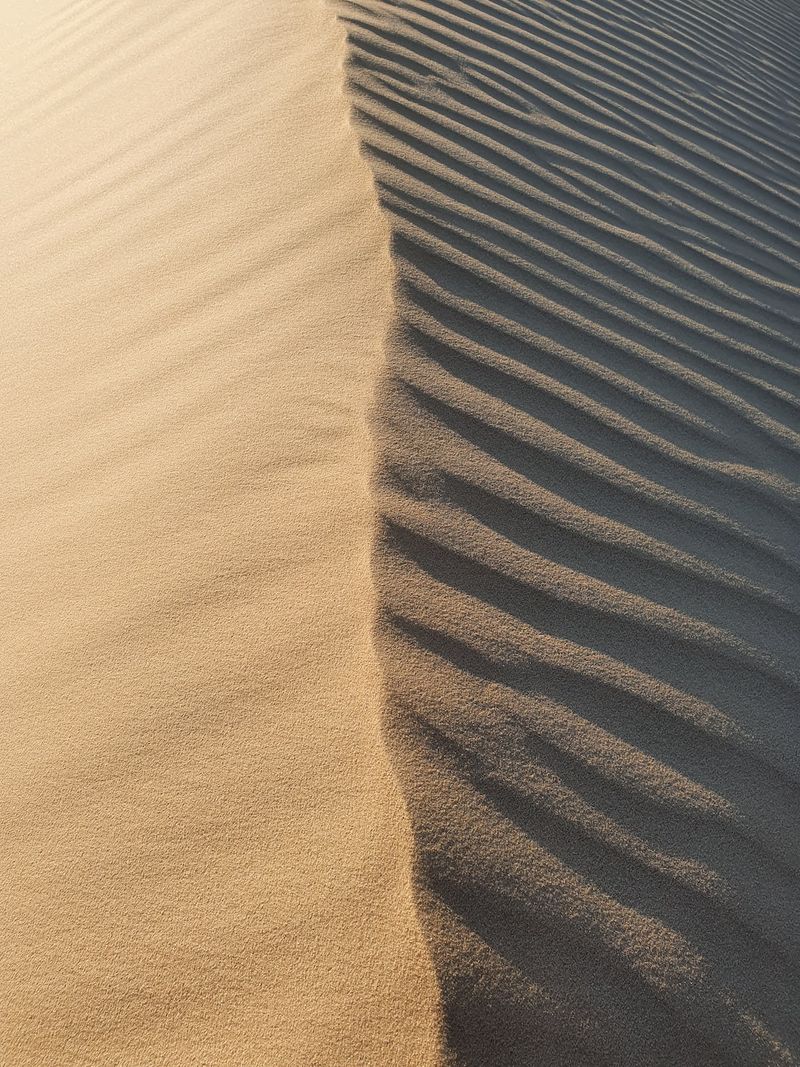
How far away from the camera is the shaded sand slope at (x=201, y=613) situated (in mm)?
1239

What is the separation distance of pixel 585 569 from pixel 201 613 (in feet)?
2.55

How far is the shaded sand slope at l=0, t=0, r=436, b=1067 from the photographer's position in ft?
4.07

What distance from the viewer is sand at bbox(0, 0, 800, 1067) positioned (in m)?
1.27

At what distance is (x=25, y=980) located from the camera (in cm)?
131

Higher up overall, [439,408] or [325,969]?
[439,408]

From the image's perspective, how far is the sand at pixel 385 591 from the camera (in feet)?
4.16

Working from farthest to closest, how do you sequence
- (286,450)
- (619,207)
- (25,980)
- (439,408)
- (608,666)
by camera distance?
(619,207) → (439,408) → (286,450) → (608,666) → (25,980)

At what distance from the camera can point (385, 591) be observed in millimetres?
1600

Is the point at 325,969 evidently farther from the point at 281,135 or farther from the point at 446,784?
the point at 281,135

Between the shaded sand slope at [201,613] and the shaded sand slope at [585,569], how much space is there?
10 cm

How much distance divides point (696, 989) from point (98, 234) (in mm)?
2590

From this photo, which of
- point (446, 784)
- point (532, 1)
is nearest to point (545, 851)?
point (446, 784)

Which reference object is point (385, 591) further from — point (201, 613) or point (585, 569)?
point (585, 569)

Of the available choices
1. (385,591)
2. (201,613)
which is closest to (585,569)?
(385,591)
